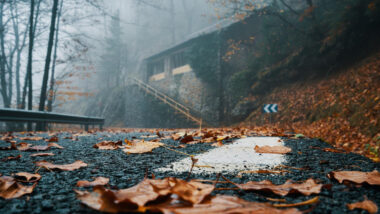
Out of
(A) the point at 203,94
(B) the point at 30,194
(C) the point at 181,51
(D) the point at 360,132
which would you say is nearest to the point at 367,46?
(D) the point at 360,132

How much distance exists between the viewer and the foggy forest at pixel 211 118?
0.91 metres

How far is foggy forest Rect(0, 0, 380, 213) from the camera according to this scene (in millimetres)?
914

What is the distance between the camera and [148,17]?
Result: 4388 cm

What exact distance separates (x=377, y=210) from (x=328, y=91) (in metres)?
10.6

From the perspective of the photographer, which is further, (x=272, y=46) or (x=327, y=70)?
(x=272, y=46)

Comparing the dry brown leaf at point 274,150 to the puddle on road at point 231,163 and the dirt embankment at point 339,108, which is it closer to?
the puddle on road at point 231,163

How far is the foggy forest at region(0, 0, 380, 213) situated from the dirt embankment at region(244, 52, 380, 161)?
0.19 ft

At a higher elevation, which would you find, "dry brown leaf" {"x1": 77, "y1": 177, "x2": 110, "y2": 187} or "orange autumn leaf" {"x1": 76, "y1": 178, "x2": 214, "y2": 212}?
"orange autumn leaf" {"x1": 76, "y1": 178, "x2": 214, "y2": 212}

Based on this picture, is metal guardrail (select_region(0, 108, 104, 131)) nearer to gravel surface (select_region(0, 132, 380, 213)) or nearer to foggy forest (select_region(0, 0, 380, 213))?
foggy forest (select_region(0, 0, 380, 213))

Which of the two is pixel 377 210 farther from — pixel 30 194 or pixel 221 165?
pixel 30 194

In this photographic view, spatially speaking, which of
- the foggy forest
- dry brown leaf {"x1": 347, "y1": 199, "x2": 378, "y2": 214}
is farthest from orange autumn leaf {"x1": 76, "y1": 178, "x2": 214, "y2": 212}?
dry brown leaf {"x1": 347, "y1": 199, "x2": 378, "y2": 214}

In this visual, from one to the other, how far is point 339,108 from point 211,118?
948 cm

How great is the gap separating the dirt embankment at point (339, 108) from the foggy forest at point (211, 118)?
0.19ft

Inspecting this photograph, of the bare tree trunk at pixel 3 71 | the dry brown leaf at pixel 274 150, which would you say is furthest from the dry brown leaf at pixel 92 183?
the bare tree trunk at pixel 3 71
